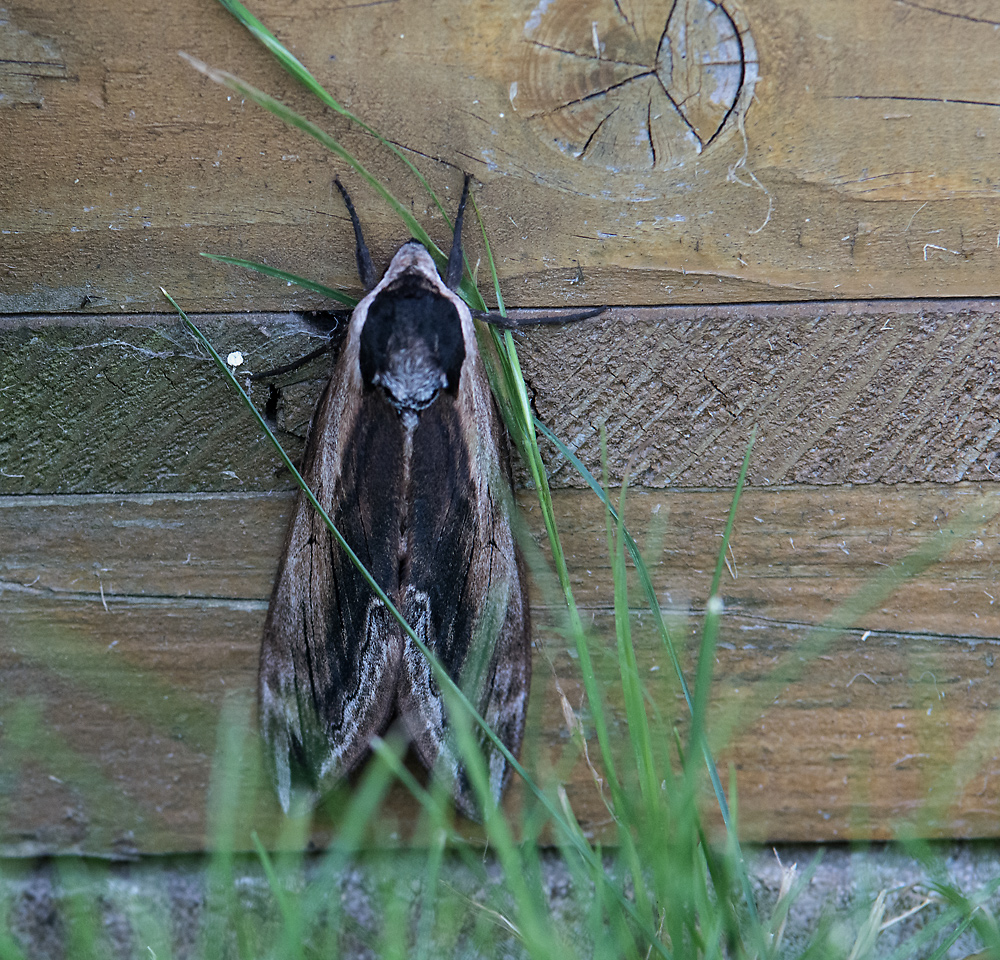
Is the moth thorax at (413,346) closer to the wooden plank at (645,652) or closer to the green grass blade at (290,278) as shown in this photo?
the green grass blade at (290,278)

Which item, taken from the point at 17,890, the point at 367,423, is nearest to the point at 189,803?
the point at 17,890

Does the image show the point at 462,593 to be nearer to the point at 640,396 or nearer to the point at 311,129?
the point at 640,396

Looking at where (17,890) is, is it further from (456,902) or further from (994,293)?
(994,293)

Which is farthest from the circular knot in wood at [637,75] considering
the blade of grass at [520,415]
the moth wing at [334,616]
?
the moth wing at [334,616]

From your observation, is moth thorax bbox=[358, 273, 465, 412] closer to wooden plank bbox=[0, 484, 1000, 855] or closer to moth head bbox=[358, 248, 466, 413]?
moth head bbox=[358, 248, 466, 413]

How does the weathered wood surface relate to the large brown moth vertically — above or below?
above

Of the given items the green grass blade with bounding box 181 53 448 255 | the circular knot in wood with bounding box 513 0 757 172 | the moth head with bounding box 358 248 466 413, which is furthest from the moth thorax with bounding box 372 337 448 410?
the circular knot in wood with bounding box 513 0 757 172

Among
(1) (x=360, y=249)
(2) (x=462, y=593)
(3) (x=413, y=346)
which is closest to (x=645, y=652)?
(2) (x=462, y=593)
